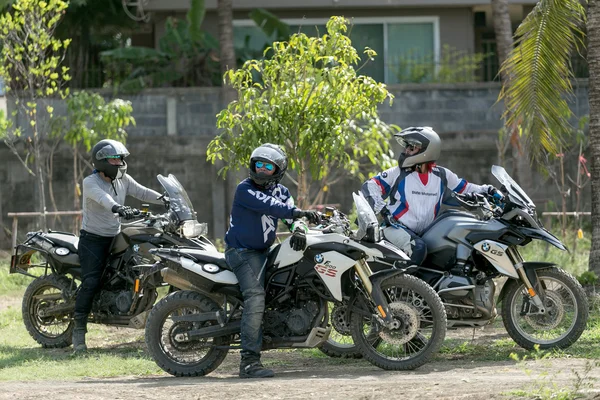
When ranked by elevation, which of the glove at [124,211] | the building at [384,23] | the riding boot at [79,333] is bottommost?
the riding boot at [79,333]

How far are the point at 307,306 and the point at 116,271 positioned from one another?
2.50m

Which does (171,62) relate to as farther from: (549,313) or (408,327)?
(408,327)

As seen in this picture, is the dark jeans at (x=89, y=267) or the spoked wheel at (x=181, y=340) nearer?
the spoked wheel at (x=181, y=340)

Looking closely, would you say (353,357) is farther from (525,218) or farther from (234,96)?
(234,96)

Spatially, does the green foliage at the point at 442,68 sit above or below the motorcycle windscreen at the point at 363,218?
above

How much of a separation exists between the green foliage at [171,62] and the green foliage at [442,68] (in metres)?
3.68

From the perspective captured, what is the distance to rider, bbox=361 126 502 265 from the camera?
32.8 feet

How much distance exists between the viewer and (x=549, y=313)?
9430mm

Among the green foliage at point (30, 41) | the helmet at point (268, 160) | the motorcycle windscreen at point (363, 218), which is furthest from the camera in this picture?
the green foliage at point (30, 41)

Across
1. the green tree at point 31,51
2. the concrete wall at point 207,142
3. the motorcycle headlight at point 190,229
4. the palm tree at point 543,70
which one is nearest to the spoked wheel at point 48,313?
the motorcycle headlight at point 190,229

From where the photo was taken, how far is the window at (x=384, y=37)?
23.8 meters

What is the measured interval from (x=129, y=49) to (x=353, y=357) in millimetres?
13517

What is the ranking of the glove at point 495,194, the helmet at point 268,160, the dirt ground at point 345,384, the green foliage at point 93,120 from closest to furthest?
1. the dirt ground at point 345,384
2. the helmet at point 268,160
3. the glove at point 495,194
4. the green foliage at point 93,120

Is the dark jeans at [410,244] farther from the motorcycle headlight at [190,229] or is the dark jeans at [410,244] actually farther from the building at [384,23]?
the building at [384,23]
